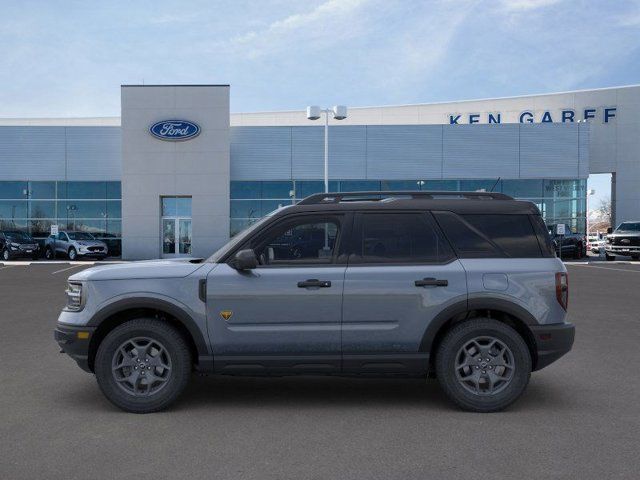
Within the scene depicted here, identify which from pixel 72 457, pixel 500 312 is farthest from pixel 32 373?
pixel 500 312

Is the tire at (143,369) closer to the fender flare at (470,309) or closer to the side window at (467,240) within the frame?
the fender flare at (470,309)

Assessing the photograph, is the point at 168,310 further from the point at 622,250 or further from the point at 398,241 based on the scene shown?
the point at 622,250

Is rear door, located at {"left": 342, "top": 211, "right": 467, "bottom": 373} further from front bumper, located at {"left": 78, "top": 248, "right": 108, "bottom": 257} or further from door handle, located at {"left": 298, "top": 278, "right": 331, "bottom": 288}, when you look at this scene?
front bumper, located at {"left": 78, "top": 248, "right": 108, "bottom": 257}

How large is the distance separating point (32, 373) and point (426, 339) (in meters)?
4.25

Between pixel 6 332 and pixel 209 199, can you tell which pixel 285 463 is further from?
pixel 209 199

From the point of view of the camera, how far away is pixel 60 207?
3572 centimetres

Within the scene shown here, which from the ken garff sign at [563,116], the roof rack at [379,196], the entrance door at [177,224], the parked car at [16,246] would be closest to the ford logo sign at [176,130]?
the entrance door at [177,224]

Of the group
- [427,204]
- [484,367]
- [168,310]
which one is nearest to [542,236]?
[427,204]

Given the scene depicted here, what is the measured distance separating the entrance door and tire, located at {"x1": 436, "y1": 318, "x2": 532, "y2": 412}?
29.3 metres

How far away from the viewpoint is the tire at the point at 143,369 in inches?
192

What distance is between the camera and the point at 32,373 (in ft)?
20.8

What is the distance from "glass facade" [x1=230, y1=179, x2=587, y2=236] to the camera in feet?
113

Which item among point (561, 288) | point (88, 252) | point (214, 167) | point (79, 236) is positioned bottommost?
point (88, 252)

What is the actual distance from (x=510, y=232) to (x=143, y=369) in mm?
3298
